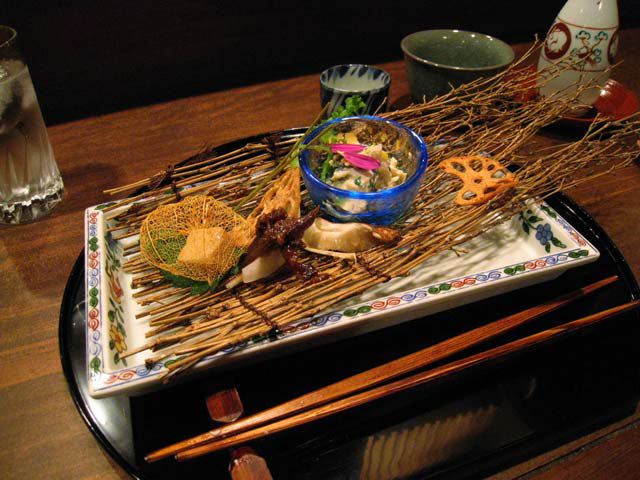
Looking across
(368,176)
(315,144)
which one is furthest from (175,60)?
(368,176)

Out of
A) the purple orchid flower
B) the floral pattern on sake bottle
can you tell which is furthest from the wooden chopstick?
the floral pattern on sake bottle

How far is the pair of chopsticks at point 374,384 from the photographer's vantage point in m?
0.80

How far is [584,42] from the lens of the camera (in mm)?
1540

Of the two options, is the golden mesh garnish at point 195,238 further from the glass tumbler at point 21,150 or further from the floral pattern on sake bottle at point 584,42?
the floral pattern on sake bottle at point 584,42

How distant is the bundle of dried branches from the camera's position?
94cm

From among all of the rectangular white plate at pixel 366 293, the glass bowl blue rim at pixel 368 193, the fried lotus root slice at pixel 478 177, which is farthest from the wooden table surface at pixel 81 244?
the glass bowl blue rim at pixel 368 193

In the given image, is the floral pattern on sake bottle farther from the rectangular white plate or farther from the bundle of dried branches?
the rectangular white plate

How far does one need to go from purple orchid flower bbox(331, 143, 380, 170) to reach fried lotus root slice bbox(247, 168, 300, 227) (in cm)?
12

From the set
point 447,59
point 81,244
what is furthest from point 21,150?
point 447,59

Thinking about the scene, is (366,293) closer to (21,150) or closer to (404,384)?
(404,384)

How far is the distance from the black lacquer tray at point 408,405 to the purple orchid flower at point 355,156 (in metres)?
0.37

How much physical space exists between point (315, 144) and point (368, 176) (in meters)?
0.17

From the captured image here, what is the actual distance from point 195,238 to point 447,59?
1.21m

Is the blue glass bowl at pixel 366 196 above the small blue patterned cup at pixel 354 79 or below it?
below
